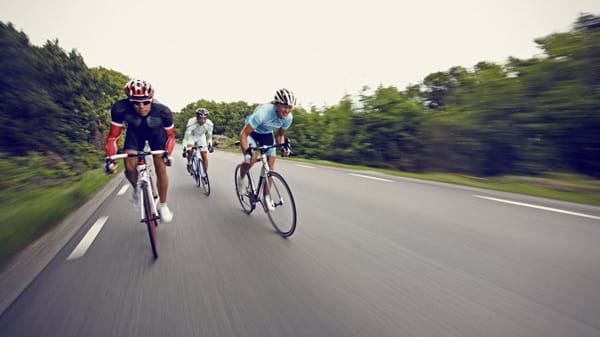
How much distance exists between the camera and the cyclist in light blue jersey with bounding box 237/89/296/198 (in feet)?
12.1

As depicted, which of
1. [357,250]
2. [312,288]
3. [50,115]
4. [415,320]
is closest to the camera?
[415,320]

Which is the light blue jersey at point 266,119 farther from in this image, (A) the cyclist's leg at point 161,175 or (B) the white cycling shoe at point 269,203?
(A) the cyclist's leg at point 161,175

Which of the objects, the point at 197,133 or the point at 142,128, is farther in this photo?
the point at 197,133

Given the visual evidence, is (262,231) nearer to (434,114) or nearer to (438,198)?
(438,198)

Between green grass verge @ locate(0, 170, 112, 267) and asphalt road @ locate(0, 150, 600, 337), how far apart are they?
0.48 m

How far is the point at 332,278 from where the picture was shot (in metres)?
2.39

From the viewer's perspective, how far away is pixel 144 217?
304 cm

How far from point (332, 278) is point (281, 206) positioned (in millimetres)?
1483

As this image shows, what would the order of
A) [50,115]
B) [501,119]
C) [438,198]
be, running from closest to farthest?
[438,198]
[50,115]
[501,119]

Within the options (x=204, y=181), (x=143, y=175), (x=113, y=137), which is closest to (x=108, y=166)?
(x=143, y=175)

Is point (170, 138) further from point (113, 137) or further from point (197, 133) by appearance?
point (197, 133)

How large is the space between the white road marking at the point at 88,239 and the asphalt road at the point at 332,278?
2.4 inches

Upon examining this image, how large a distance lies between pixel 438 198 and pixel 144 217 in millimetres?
5265

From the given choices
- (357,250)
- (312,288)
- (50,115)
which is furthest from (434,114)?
(50,115)
